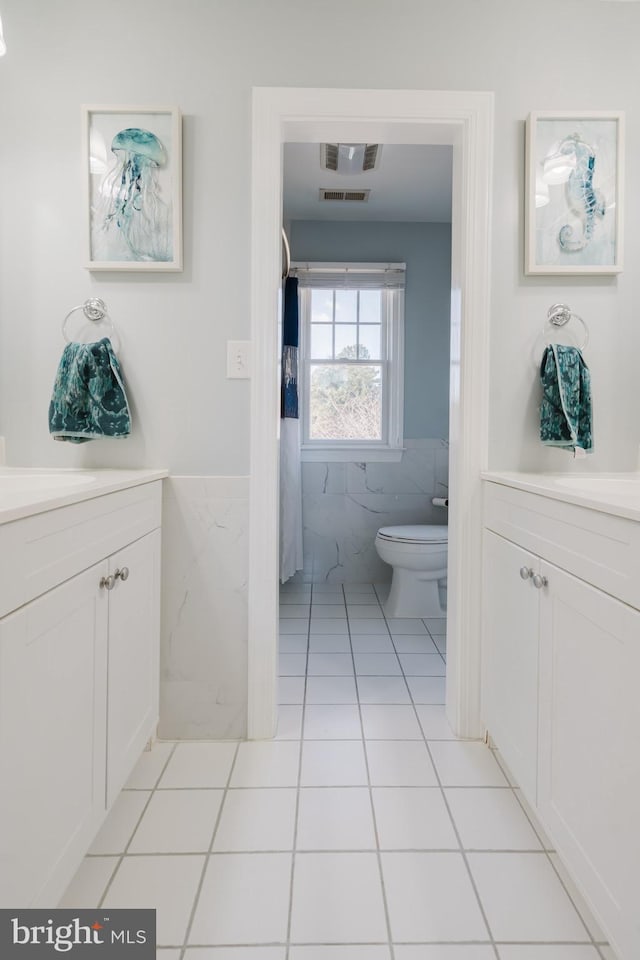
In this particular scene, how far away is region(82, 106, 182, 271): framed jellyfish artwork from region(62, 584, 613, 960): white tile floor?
1554 millimetres

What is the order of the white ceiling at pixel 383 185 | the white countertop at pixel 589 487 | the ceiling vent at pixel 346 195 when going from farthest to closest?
the ceiling vent at pixel 346 195, the white ceiling at pixel 383 185, the white countertop at pixel 589 487

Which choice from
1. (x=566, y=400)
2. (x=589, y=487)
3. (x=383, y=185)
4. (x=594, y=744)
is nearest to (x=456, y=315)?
(x=566, y=400)

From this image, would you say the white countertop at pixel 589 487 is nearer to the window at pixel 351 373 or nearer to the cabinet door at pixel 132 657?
the cabinet door at pixel 132 657

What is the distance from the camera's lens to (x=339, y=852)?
1.32 meters

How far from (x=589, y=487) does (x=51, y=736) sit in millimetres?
1475

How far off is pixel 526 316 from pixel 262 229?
2.92 ft

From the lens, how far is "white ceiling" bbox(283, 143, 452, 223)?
283 cm

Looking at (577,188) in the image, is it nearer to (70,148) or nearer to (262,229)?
(262,229)

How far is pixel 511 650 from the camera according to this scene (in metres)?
1.54

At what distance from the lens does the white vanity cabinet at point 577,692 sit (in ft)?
3.05

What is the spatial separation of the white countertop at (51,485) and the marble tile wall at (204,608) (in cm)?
18

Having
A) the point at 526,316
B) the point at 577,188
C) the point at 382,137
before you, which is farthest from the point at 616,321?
the point at 382,137

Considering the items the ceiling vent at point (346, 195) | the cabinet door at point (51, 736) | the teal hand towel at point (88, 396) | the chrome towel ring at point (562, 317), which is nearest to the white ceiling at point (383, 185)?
the ceiling vent at point (346, 195)

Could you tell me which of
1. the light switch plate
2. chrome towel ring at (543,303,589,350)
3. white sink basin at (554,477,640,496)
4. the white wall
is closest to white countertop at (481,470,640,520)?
white sink basin at (554,477,640,496)
